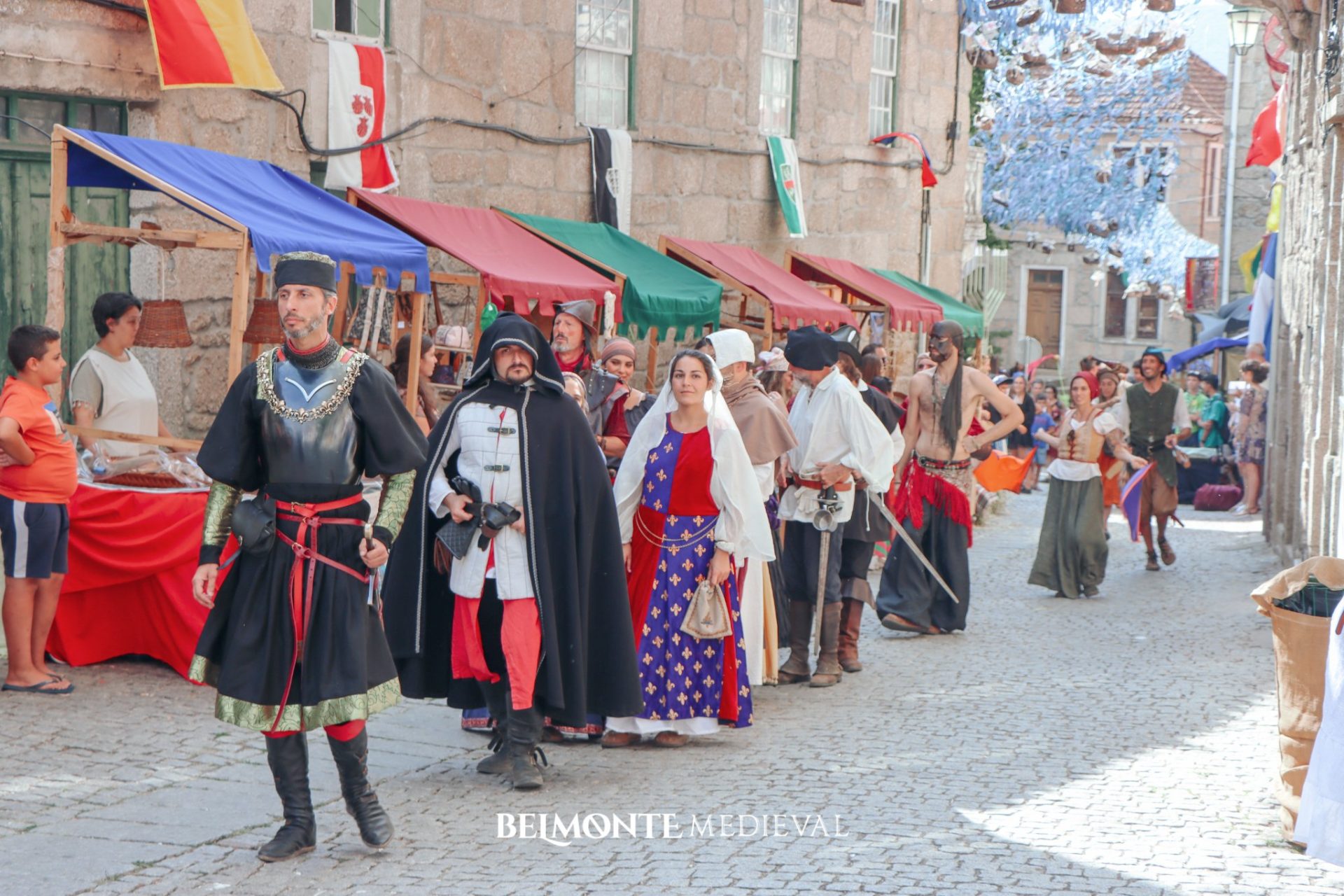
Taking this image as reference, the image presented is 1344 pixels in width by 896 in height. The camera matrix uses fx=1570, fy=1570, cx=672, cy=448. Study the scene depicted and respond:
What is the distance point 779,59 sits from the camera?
52.3ft

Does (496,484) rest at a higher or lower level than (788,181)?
lower

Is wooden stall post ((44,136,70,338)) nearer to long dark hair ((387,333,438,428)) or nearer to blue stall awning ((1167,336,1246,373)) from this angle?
long dark hair ((387,333,438,428))

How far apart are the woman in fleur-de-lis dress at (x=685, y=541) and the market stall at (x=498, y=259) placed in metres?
3.50

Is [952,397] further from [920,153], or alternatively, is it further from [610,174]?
[920,153]

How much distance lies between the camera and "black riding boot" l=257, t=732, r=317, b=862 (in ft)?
16.0

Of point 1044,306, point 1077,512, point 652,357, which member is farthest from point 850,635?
point 1044,306

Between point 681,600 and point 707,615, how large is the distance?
14 cm

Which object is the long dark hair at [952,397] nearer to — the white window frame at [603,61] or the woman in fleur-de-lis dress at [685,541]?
the woman in fleur-de-lis dress at [685,541]

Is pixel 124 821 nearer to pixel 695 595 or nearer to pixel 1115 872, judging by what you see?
pixel 695 595

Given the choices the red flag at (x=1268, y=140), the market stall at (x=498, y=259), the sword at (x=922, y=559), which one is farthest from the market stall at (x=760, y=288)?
the red flag at (x=1268, y=140)

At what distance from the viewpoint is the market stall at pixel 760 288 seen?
1324 centimetres

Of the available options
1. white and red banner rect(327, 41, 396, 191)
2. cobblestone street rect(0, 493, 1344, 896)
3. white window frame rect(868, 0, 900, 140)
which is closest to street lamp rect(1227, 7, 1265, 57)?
white window frame rect(868, 0, 900, 140)

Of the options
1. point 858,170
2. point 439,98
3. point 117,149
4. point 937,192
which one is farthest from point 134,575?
point 937,192

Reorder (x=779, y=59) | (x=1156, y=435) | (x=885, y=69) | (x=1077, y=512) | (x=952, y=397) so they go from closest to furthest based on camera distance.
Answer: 1. (x=952, y=397)
2. (x=1077, y=512)
3. (x=1156, y=435)
4. (x=779, y=59)
5. (x=885, y=69)
